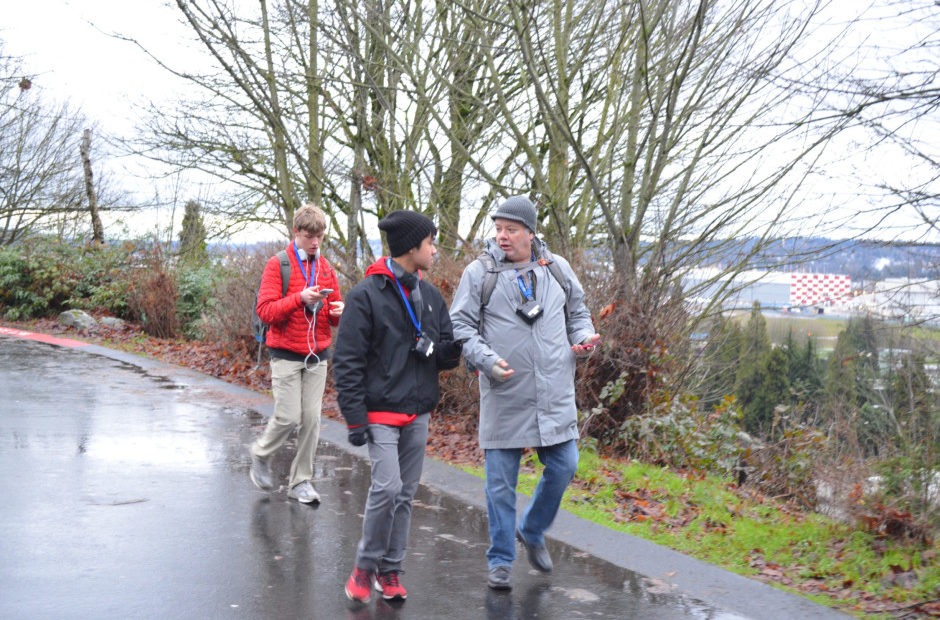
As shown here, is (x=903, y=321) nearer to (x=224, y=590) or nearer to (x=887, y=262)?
(x=887, y=262)

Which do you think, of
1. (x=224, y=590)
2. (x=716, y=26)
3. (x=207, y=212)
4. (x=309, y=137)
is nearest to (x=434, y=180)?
(x=309, y=137)

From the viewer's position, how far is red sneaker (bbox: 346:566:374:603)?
4898 mm

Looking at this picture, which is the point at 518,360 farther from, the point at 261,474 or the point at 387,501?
the point at 261,474

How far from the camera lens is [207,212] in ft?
77.7

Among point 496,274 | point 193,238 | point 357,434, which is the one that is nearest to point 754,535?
point 496,274

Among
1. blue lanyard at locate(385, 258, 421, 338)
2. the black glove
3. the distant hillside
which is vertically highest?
the distant hillside

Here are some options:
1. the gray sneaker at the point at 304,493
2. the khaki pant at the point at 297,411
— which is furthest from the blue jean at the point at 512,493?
the khaki pant at the point at 297,411

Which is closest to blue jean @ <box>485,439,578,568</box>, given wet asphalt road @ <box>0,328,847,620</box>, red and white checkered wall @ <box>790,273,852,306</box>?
wet asphalt road @ <box>0,328,847,620</box>

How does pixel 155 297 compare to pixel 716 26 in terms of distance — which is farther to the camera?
pixel 155 297

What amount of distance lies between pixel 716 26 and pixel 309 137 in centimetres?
771

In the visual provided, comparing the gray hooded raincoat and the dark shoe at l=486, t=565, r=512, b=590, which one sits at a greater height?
the gray hooded raincoat

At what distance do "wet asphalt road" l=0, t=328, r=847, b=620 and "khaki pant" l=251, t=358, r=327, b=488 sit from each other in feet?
1.07

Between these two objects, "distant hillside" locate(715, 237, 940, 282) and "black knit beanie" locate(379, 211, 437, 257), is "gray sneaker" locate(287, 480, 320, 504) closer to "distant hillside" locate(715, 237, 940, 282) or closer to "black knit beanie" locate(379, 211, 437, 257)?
"black knit beanie" locate(379, 211, 437, 257)

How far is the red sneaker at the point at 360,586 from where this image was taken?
16.1 ft
